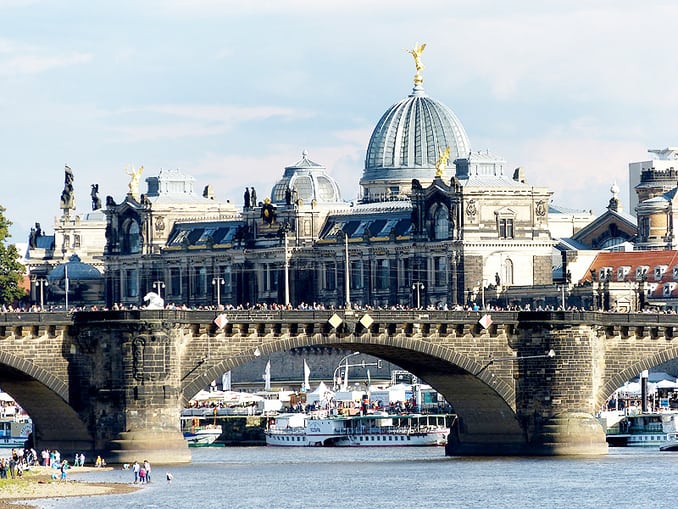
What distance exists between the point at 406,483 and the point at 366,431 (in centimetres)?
4740

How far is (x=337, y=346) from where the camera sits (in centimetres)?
16000

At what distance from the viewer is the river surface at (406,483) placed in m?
135

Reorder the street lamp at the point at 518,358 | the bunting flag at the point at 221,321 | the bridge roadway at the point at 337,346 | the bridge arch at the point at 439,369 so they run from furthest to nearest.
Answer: the street lamp at the point at 518,358, the bridge arch at the point at 439,369, the bunting flag at the point at 221,321, the bridge roadway at the point at 337,346

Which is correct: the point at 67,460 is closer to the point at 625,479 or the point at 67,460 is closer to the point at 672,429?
the point at 625,479

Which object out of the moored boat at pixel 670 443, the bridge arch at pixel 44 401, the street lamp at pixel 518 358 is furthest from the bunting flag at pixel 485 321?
the bridge arch at pixel 44 401

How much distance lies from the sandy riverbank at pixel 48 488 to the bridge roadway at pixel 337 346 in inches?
392

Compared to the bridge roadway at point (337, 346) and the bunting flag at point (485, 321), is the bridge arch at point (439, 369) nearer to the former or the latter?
the bridge roadway at point (337, 346)

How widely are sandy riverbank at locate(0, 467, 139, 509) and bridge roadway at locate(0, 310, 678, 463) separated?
9968 mm

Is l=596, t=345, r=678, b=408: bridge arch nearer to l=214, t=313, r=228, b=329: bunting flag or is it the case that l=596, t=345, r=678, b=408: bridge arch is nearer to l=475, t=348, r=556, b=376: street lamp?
l=475, t=348, r=556, b=376: street lamp

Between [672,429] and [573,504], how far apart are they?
174ft

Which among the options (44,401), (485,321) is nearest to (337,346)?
(485,321)

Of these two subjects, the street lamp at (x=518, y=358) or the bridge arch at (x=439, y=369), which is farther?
the street lamp at (x=518, y=358)

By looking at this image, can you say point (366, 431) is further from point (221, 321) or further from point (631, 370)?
point (221, 321)

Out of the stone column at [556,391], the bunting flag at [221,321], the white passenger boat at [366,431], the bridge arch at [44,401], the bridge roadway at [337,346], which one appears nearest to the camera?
the bridge arch at [44,401]
